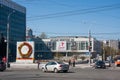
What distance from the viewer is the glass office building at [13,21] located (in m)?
131

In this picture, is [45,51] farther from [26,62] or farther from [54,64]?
[54,64]

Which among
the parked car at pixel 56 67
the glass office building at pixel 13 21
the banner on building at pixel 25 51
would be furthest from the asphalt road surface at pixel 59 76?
the glass office building at pixel 13 21

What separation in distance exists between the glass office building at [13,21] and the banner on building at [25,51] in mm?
53414

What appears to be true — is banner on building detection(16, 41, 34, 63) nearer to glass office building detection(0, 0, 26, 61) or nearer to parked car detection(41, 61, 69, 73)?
parked car detection(41, 61, 69, 73)

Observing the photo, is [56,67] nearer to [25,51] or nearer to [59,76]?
[59,76]

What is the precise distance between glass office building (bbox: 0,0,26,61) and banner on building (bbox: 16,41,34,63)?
53.4 meters

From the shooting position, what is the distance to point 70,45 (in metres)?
188

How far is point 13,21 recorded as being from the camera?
468 feet

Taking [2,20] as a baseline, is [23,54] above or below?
below

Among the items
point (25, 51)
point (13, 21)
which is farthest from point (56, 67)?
point (13, 21)

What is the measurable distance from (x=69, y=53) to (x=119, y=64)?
10484 centimetres

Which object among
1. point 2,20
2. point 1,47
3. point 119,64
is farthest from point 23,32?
point 1,47

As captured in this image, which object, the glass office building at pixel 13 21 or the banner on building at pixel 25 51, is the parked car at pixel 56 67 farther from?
the glass office building at pixel 13 21

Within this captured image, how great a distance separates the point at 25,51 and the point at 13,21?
7303cm
